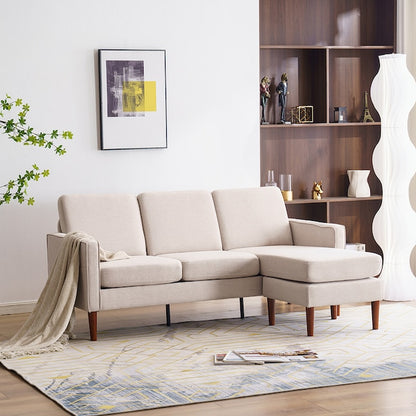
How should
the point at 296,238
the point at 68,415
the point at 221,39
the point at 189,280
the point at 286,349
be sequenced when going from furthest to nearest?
the point at 221,39, the point at 296,238, the point at 189,280, the point at 286,349, the point at 68,415

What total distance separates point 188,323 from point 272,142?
6.63 ft

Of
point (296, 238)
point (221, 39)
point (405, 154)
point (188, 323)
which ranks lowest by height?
point (188, 323)

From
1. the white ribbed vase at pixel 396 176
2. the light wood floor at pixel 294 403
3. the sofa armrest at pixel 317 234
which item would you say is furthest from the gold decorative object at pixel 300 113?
the light wood floor at pixel 294 403

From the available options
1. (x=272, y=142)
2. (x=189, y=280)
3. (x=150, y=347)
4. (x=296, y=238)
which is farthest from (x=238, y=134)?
(x=150, y=347)

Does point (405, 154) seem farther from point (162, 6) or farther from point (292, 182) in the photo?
point (162, 6)

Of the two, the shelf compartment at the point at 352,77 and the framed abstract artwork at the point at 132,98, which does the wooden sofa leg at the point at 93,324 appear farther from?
the shelf compartment at the point at 352,77

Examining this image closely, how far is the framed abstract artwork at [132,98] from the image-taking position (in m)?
6.09

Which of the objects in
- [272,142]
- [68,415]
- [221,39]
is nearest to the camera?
[68,415]

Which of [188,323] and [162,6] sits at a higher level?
[162,6]

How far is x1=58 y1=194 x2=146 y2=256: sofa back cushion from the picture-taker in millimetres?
5500

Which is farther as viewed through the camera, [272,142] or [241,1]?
[272,142]

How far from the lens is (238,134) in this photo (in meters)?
6.54

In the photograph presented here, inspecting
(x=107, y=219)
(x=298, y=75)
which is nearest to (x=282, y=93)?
(x=298, y=75)

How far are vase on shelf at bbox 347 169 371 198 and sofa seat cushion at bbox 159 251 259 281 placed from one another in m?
1.87
